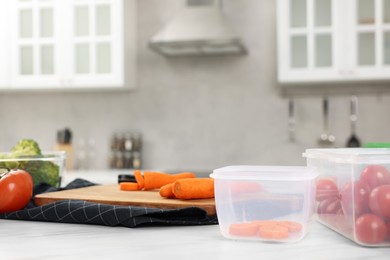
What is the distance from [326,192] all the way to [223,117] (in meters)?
2.84

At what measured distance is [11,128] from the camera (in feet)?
14.1

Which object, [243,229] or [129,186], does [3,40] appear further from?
[243,229]

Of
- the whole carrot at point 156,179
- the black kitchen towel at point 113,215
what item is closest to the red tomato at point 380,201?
the black kitchen towel at point 113,215

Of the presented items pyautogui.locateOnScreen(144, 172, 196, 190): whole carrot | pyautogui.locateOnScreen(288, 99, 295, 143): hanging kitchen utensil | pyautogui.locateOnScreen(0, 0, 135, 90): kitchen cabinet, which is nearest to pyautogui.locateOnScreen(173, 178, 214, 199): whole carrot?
pyautogui.locateOnScreen(144, 172, 196, 190): whole carrot

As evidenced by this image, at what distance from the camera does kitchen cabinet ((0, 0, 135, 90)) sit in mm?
3643

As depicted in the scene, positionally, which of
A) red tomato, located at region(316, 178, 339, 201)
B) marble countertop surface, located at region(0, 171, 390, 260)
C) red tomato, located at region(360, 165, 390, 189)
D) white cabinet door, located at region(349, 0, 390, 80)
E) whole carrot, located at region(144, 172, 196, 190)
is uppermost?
white cabinet door, located at region(349, 0, 390, 80)

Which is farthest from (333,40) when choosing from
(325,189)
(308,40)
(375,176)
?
(375,176)

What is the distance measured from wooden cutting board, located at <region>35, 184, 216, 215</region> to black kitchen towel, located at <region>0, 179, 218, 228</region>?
0.04m

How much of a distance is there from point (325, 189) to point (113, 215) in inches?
17.0

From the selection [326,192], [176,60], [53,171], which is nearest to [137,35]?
[176,60]

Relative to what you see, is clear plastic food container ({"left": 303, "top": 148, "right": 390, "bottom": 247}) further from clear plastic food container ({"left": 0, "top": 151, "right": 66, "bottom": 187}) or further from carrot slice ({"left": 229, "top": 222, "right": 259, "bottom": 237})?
clear plastic food container ({"left": 0, "top": 151, "right": 66, "bottom": 187})

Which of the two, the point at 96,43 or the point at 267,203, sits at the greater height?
the point at 96,43

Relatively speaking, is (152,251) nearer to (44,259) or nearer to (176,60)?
(44,259)

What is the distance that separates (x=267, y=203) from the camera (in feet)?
3.14
